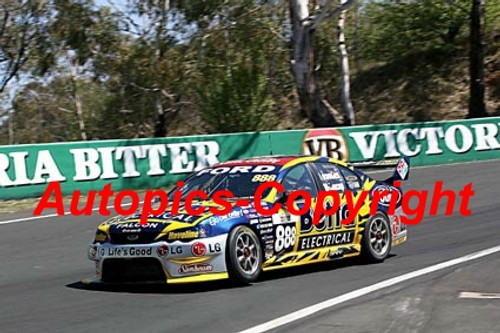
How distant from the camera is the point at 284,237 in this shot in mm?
10250

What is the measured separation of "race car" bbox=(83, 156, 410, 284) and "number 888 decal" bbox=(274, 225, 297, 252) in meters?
0.01

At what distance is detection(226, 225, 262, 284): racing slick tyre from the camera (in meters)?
9.53

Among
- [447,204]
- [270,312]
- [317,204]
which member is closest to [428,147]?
[447,204]

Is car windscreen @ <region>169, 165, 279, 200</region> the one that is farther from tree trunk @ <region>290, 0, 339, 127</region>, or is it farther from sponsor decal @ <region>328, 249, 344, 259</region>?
tree trunk @ <region>290, 0, 339, 127</region>

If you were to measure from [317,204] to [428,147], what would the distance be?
18103 mm

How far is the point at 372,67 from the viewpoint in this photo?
52.2 meters

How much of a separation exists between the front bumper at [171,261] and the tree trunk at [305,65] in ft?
Result: 93.5

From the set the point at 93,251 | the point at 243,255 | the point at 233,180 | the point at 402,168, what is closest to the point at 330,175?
the point at 233,180

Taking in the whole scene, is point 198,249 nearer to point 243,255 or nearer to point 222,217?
point 222,217

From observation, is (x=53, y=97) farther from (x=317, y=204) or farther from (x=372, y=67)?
(x=317, y=204)

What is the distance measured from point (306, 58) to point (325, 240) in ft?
90.7

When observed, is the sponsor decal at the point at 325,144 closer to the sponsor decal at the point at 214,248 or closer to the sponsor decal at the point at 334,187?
the sponsor decal at the point at 334,187

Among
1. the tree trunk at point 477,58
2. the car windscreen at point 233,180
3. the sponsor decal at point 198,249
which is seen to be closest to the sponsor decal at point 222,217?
the sponsor decal at point 198,249

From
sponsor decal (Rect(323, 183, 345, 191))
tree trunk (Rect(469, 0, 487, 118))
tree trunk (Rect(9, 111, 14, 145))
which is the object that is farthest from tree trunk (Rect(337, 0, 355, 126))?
sponsor decal (Rect(323, 183, 345, 191))
